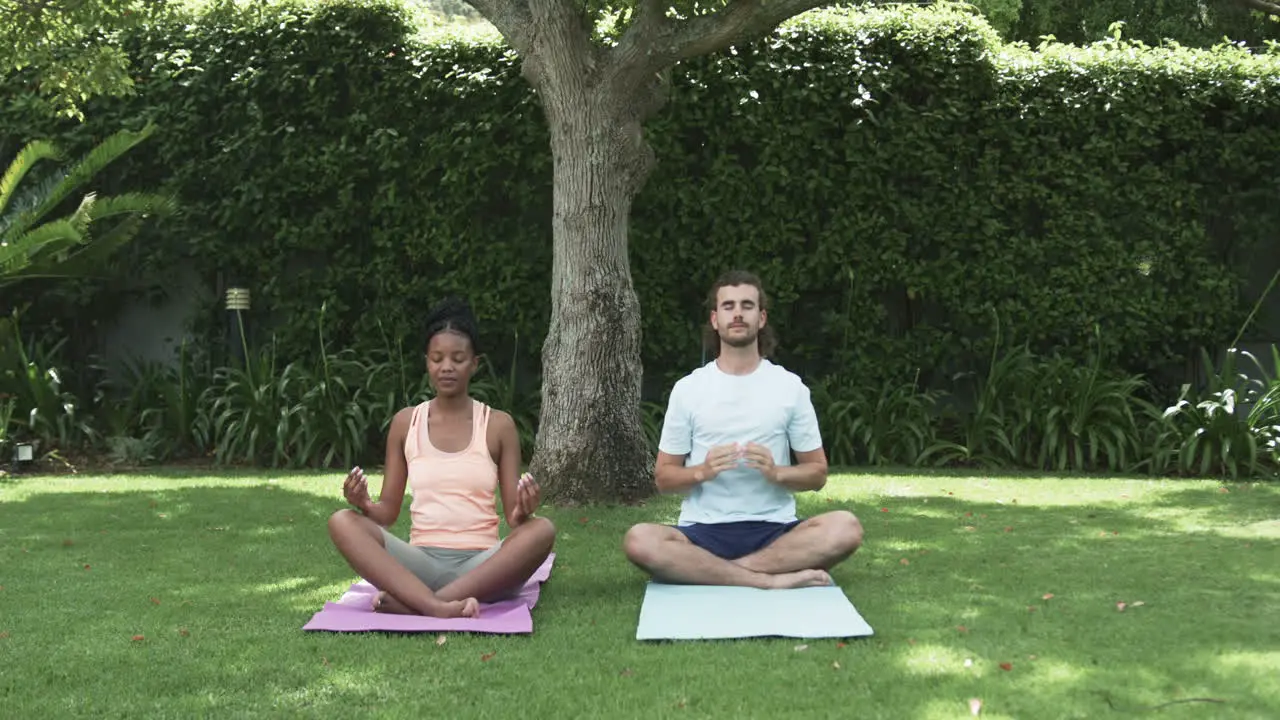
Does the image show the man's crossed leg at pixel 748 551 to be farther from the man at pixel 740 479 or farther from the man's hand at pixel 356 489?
the man's hand at pixel 356 489

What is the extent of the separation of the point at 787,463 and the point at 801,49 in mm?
5557

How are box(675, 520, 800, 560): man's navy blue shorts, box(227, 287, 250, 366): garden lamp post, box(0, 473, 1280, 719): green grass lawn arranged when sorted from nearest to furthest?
box(0, 473, 1280, 719): green grass lawn
box(675, 520, 800, 560): man's navy blue shorts
box(227, 287, 250, 366): garden lamp post

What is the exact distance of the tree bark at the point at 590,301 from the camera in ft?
24.7

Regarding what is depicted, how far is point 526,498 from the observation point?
4.64m

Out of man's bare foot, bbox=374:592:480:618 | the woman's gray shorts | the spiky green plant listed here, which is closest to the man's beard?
the woman's gray shorts

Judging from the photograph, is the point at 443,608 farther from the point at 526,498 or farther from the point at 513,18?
the point at 513,18

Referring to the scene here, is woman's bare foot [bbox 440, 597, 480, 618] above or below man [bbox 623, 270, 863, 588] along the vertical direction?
below

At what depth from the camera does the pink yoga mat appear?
439 centimetres

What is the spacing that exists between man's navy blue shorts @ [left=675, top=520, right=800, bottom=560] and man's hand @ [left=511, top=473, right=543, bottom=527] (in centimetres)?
81

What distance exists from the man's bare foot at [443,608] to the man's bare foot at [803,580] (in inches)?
46.4

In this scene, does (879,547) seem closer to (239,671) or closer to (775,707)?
(775,707)

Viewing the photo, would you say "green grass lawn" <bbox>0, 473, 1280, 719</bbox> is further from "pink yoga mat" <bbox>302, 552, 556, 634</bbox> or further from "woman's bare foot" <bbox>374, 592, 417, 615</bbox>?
"woman's bare foot" <bbox>374, 592, 417, 615</bbox>

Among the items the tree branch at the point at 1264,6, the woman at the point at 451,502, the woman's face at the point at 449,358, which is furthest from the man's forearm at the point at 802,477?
the tree branch at the point at 1264,6

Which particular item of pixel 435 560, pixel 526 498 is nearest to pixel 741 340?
pixel 526 498
